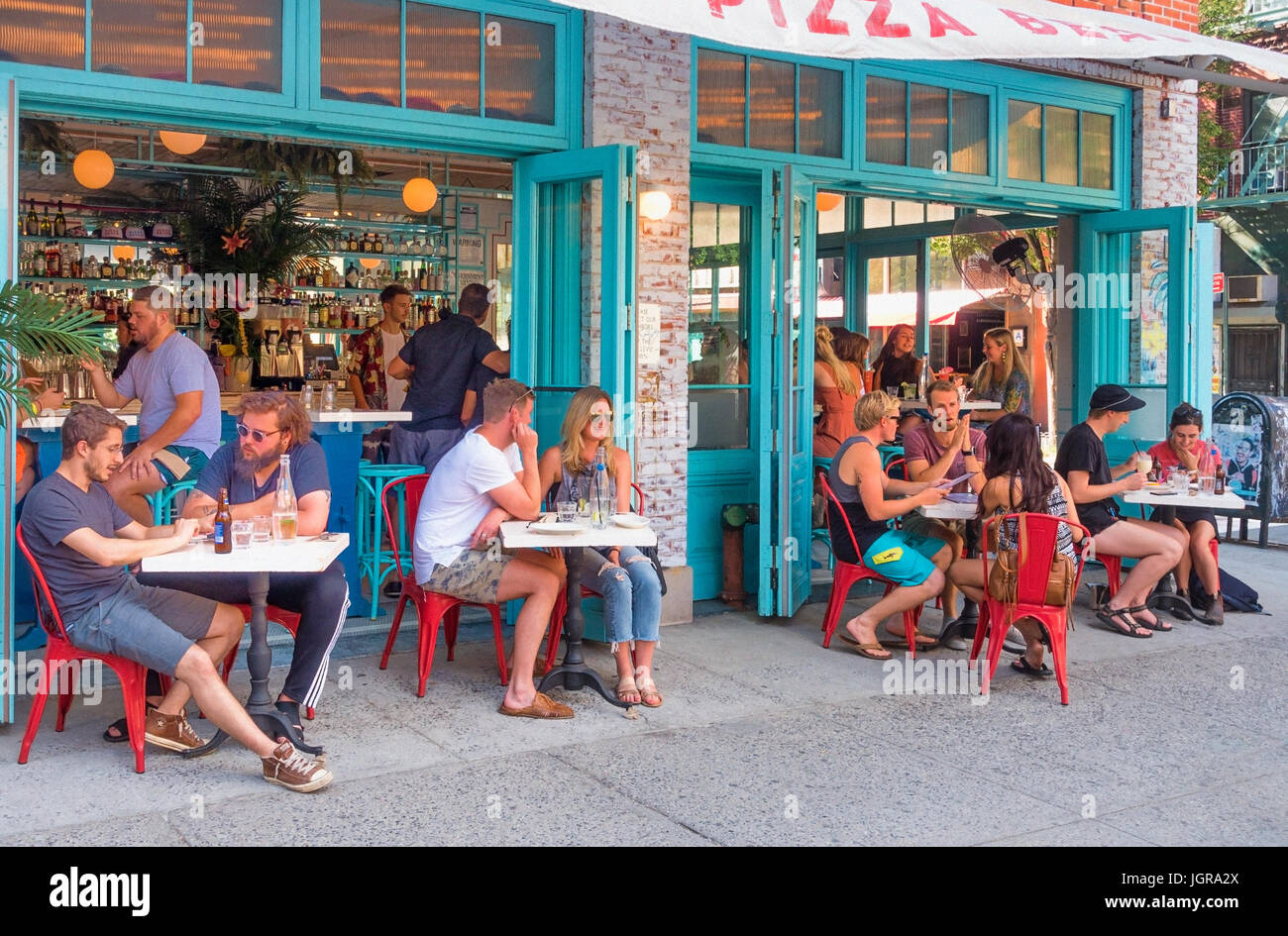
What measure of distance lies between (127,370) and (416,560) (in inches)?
83.0

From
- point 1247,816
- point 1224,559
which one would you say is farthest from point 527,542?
point 1224,559

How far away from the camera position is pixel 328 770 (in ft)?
15.4

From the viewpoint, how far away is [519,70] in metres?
6.74

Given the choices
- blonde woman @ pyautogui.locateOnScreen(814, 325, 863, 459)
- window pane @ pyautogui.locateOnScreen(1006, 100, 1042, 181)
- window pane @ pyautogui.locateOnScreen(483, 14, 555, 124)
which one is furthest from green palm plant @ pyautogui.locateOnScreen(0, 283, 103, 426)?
window pane @ pyautogui.locateOnScreen(1006, 100, 1042, 181)

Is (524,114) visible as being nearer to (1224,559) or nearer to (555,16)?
(555,16)

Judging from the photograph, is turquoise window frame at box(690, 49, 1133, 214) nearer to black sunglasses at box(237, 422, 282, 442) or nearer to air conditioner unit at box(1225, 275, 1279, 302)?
black sunglasses at box(237, 422, 282, 442)

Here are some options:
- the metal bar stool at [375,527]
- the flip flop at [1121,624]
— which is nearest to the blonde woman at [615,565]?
the metal bar stool at [375,527]

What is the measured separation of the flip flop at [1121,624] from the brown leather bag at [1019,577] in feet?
5.08

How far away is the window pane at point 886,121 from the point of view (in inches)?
324

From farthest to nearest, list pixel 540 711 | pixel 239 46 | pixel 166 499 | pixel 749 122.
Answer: pixel 749 122 → pixel 166 499 → pixel 239 46 → pixel 540 711

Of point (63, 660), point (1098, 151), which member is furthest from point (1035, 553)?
point (1098, 151)

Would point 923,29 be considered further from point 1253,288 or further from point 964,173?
point 1253,288

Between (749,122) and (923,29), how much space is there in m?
1.36

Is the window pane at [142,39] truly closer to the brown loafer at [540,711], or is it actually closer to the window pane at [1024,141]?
the brown loafer at [540,711]
